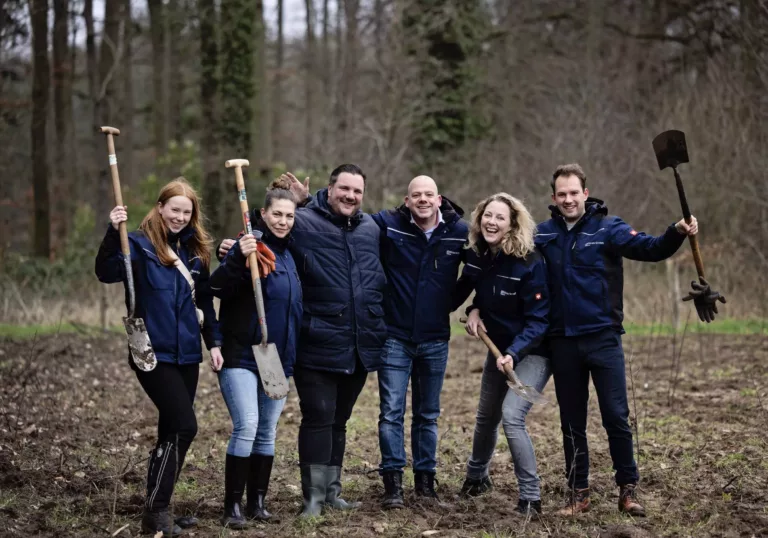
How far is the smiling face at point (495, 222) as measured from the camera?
231 inches

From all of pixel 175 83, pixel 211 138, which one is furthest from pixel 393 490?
pixel 175 83

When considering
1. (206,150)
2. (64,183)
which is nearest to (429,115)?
(206,150)

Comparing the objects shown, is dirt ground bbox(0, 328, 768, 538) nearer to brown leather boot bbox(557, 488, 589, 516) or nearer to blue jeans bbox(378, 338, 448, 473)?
brown leather boot bbox(557, 488, 589, 516)

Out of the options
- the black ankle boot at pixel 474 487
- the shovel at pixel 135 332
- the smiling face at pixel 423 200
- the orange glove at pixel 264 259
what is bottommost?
the black ankle boot at pixel 474 487

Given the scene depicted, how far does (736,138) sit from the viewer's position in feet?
52.5

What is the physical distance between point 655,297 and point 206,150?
27.5 ft

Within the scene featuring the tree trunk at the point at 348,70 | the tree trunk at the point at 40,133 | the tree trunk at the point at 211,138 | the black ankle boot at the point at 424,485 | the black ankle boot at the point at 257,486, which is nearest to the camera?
the black ankle boot at the point at 257,486

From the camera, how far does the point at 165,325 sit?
5.26 m

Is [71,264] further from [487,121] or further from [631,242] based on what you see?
[631,242]

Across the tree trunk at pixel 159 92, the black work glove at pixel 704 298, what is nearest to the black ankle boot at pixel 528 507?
the black work glove at pixel 704 298

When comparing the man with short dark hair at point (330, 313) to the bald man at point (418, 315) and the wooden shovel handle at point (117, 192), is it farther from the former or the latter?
the wooden shovel handle at point (117, 192)

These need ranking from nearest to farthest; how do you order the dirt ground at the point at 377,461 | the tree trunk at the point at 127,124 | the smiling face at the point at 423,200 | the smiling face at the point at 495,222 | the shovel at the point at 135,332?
the shovel at the point at 135,332 → the dirt ground at the point at 377,461 → the smiling face at the point at 495,222 → the smiling face at the point at 423,200 → the tree trunk at the point at 127,124

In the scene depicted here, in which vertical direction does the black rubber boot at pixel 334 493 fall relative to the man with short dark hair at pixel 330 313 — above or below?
below

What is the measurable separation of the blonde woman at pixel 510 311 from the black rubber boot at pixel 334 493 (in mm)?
955
